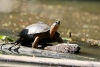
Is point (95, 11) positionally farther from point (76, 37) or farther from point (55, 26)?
point (55, 26)

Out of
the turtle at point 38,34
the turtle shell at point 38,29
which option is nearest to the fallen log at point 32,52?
the turtle at point 38,34

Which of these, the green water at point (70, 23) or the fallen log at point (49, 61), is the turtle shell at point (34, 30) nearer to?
the green water at point (70, 23)

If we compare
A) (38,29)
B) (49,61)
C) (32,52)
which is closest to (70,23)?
(38,29)

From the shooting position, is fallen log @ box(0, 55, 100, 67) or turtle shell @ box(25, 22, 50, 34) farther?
turtle shell @ box(25, 22, 50, 34)

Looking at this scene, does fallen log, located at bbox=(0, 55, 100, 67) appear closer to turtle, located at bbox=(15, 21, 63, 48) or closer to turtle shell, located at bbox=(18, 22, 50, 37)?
turtle, located at bbox=(15, 21, 63, 48)

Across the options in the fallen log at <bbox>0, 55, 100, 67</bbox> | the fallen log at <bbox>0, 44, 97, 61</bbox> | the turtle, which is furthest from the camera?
the turtle

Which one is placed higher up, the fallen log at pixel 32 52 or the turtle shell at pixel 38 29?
the turtle shell at pixel 38 29

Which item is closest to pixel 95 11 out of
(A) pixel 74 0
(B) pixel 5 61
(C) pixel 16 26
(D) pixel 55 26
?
(A) pixel 74 0

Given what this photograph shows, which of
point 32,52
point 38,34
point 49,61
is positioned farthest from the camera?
point 38,34

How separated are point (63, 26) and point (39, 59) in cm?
574

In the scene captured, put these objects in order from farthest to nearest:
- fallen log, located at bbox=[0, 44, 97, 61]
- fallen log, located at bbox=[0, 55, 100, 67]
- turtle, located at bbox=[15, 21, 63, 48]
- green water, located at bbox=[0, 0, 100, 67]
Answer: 1. green water, located at bbox=[0, 0, 100, 67]
2. turtle, located at bbox=[15, 21, 63, 48]
3. fallen log, located at bbox=[0, 44, 97, 61]
4. fallen log, located at bbox=[0, 55, 100, 67]

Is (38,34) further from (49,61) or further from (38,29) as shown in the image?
(49,61)

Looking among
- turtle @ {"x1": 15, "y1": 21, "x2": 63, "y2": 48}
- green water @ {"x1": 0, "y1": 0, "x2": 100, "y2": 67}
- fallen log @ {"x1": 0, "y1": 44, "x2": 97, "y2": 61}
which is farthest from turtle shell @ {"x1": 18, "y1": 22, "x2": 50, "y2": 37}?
green water @ {"x1": 0, "y1": 0, "x2": 100, "y2": 67}

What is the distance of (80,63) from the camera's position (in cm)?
552
